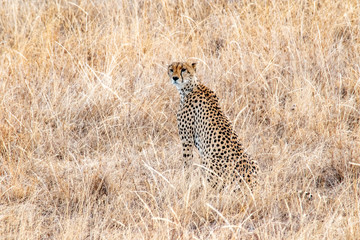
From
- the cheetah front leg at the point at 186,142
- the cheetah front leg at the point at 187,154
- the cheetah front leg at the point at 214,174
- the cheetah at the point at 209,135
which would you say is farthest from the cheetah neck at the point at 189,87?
the cheetah front leg at the point at 214,174

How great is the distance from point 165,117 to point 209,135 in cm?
86

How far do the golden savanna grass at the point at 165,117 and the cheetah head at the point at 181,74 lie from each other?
450 millimetres

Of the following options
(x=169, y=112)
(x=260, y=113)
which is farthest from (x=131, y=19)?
(x=260, y=113)

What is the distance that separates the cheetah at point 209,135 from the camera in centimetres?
296

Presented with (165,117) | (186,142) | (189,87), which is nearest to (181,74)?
(189,87)

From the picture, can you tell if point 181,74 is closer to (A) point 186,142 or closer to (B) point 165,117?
(A) point 186,142

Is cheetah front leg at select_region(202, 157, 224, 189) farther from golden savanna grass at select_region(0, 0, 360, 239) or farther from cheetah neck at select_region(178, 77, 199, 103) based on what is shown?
cheetah neck at select_region(178, 77, 199, 103)

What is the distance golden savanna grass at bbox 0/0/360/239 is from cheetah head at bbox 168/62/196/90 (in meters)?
0.45

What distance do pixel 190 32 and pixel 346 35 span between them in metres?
1.23

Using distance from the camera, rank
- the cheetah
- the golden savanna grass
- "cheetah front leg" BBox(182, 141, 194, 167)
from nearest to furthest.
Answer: the golden savanna grass < the cheetah < "cheetah front leg" BBox(182, 141, 194, 167)

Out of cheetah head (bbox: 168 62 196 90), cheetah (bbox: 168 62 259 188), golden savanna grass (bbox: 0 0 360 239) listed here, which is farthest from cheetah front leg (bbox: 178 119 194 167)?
cheetah head (bbox: 168 62 196 90)

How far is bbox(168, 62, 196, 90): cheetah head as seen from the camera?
344 centimetres

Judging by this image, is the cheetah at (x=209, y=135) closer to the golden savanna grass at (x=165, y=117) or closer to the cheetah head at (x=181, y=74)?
the cheetah head at (x=181, y=74)

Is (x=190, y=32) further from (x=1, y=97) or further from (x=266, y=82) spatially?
(x=1, y=97)
